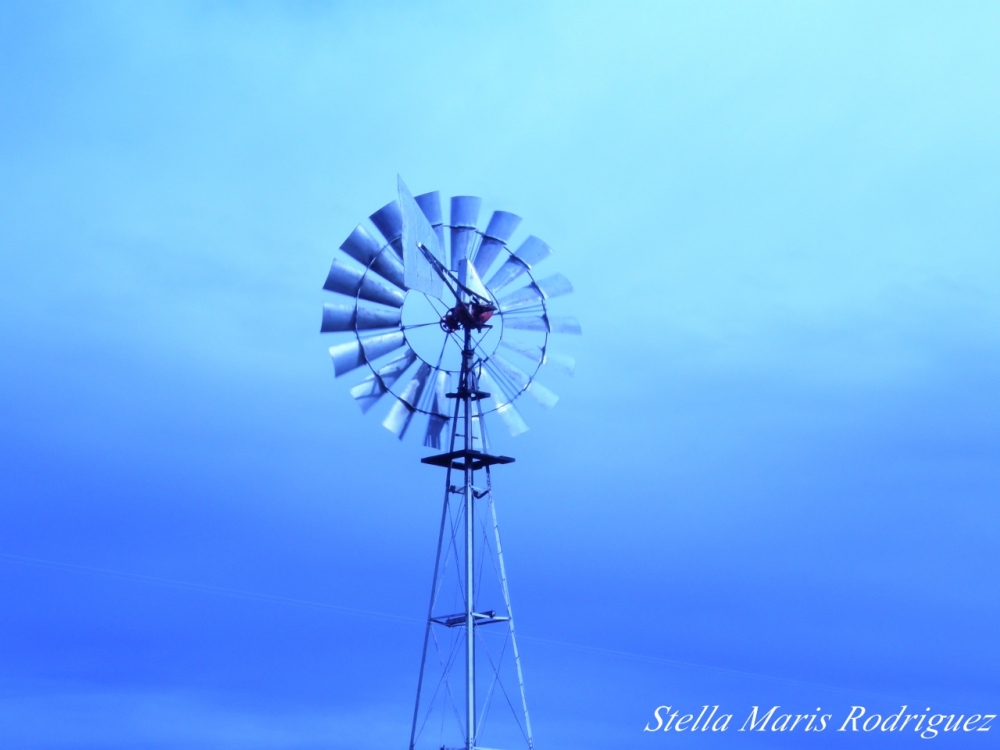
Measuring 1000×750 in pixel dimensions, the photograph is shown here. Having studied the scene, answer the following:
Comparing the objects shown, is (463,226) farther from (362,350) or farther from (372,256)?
A: (362,350)

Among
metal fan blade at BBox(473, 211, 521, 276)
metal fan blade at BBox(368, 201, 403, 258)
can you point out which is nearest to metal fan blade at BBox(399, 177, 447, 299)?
metal fan blade at BBox(368, 201, 403, 258)

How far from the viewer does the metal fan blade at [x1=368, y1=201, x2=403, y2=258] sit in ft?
60.3

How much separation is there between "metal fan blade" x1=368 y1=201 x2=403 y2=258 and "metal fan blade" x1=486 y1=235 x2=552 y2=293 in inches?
74.4

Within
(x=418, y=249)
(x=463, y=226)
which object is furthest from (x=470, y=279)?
(x=418, y=249)

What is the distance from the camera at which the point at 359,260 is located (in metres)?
18.4

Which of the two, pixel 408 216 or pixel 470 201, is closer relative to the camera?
pixel 408 216

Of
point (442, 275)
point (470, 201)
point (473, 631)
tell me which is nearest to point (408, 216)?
point (442, 275)

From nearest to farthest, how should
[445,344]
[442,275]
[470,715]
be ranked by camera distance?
1. [470,715]
2. [442,275]
3. [445,344]

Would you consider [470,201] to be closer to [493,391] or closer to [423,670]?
[493,391]

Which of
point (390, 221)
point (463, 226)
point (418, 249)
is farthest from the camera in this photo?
point (463, 226)

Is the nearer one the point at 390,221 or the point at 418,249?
the point at 418,249

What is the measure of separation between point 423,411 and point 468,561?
106 inches

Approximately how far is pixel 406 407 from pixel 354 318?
163 cm

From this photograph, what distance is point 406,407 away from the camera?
1894 centimetres
